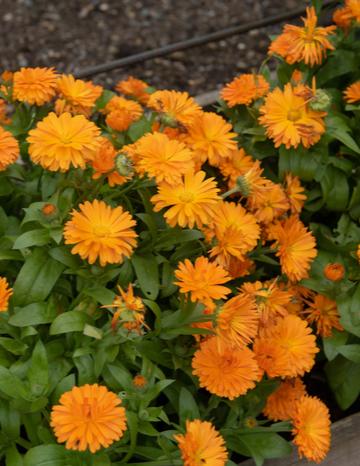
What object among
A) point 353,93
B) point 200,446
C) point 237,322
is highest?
point 353,93

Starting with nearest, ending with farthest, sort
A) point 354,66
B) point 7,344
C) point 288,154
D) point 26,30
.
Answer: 1. point 7,344
2. point 288,154
3. point 354,66
4. point 26,30

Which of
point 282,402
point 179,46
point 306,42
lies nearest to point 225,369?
point 282,402

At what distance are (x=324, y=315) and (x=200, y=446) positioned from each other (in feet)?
1.50

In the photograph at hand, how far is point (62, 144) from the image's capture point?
1311mm

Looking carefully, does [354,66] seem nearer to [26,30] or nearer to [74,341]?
[74,341]

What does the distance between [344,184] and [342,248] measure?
0.16 metres

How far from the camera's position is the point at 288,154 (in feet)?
5.45

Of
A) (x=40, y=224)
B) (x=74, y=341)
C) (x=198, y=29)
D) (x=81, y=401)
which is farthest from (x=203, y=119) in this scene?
(x=198, y=29)

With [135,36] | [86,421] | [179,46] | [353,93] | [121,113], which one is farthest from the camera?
[135,36]

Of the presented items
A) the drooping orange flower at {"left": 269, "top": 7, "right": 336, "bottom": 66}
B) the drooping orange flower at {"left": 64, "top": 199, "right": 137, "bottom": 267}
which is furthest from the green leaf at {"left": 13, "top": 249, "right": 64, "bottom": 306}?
the drooping orange flower at {"left": 269, "top": 7, "right": 336, "bottom": 66}

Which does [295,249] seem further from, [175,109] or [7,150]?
[7,150]

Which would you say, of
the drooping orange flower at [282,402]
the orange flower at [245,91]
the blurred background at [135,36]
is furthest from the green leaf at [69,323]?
the blurred background at [135,36]

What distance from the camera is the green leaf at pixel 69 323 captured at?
1.32 meters

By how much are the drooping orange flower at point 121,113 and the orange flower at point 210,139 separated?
0.16 m
